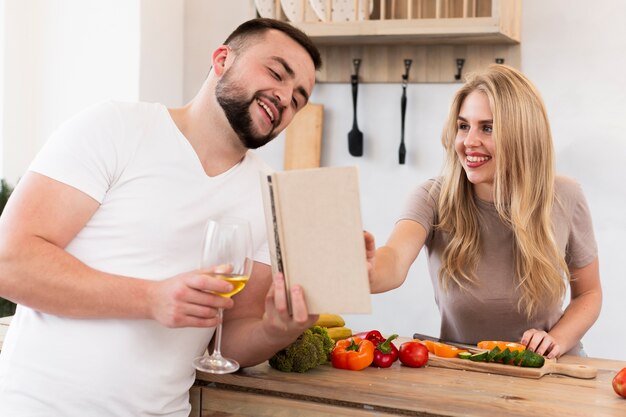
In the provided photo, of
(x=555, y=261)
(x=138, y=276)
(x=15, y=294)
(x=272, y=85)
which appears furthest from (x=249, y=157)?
(x=555, y=261)

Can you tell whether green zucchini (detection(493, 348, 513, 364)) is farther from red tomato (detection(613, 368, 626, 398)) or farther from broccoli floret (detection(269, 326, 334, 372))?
broccoli floret (detection(269, 326, 334, 372))

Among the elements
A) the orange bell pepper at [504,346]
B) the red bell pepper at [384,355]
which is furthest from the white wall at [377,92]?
the red bell pepper at [384,355]

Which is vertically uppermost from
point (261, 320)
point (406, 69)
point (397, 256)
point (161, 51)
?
point (161, 51)

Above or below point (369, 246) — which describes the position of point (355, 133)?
above

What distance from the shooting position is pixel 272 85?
1.90 meters

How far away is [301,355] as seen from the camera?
1919 mm

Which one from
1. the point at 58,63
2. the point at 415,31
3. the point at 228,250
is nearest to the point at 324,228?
the point at 228,250

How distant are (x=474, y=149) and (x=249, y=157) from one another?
713 mm

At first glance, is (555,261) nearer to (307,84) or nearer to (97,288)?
(307,84)

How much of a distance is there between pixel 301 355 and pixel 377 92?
2238 millimetres

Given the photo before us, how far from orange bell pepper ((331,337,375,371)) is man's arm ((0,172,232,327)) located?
46 centimetres

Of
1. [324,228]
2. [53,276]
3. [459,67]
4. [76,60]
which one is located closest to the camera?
[324,228]

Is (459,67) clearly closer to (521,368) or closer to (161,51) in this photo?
(161,51)

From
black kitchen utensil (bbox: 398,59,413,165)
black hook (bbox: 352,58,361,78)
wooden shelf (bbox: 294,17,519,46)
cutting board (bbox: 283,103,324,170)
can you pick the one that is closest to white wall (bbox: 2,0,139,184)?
cutting board (bbox: 283,103,324,170)
